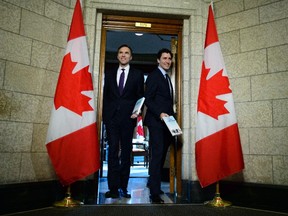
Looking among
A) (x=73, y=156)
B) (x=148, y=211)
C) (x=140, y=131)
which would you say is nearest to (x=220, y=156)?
(x=148, y=211)

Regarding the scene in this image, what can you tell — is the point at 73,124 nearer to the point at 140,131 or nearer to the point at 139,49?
the point at 139,49

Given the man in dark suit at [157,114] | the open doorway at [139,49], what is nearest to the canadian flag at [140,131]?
the open doorway at [139,49]

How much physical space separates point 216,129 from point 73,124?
1.44m

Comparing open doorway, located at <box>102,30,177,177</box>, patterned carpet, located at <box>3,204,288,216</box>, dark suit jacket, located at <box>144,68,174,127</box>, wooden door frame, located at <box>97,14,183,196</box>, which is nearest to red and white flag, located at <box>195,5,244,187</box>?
patterned carpet, located at <box>3,204,288,216</box>

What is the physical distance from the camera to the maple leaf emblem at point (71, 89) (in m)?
2.41

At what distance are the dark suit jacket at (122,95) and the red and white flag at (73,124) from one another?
48cm

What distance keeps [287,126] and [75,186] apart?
238 cm

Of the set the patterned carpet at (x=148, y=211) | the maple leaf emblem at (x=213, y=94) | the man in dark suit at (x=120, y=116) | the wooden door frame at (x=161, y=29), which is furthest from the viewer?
the wooden door frame at (x=161, y=29)

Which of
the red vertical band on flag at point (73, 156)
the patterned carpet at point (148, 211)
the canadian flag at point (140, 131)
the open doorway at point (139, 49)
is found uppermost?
the open doorway at point (139, 49)

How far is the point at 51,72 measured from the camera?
2.79m

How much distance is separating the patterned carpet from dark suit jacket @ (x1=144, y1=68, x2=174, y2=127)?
87 cm

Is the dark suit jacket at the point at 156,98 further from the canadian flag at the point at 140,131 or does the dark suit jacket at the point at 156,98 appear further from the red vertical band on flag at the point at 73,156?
the canadian flag at the point at 140,131

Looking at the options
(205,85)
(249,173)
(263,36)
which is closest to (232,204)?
(249,173)

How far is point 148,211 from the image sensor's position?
7.45 feet
